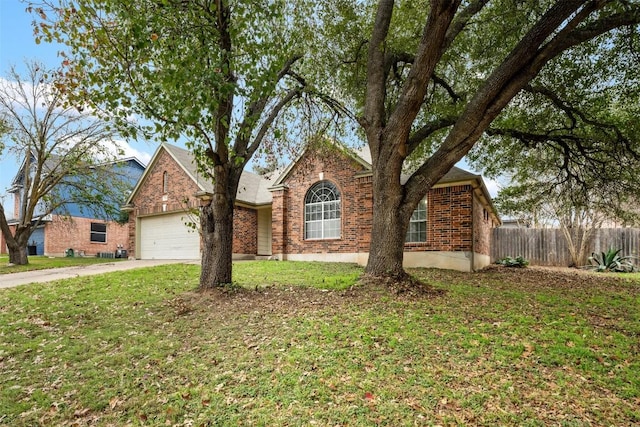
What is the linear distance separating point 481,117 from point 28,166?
55.7ft

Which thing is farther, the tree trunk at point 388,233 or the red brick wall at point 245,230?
the red brick wall at point 245,230

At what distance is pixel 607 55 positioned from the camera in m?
8.01

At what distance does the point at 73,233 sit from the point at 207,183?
1271 cm

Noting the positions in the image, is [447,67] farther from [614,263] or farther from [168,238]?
[168,238]

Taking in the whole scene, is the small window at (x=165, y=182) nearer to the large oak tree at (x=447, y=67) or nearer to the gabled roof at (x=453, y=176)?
the gabled roof at (x=453, y=176)

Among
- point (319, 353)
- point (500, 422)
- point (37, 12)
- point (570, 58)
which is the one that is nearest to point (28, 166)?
point (37, 12)

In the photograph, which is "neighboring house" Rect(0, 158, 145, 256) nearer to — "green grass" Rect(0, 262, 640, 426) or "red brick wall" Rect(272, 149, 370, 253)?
"red brick wall" Rect(272, 149, 370, 253)

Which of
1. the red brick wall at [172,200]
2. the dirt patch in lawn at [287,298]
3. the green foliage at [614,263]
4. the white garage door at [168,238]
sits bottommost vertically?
the green foliage at [614,263]


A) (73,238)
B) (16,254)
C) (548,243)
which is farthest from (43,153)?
(548,243)

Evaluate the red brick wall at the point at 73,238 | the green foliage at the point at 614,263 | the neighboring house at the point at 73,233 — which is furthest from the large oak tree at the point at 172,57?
the red brick wall at the point at 73,238

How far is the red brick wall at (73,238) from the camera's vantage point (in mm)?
22109

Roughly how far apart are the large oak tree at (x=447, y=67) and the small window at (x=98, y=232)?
865 inches

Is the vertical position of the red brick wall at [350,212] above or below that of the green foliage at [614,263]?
above

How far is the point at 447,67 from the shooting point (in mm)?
9953
